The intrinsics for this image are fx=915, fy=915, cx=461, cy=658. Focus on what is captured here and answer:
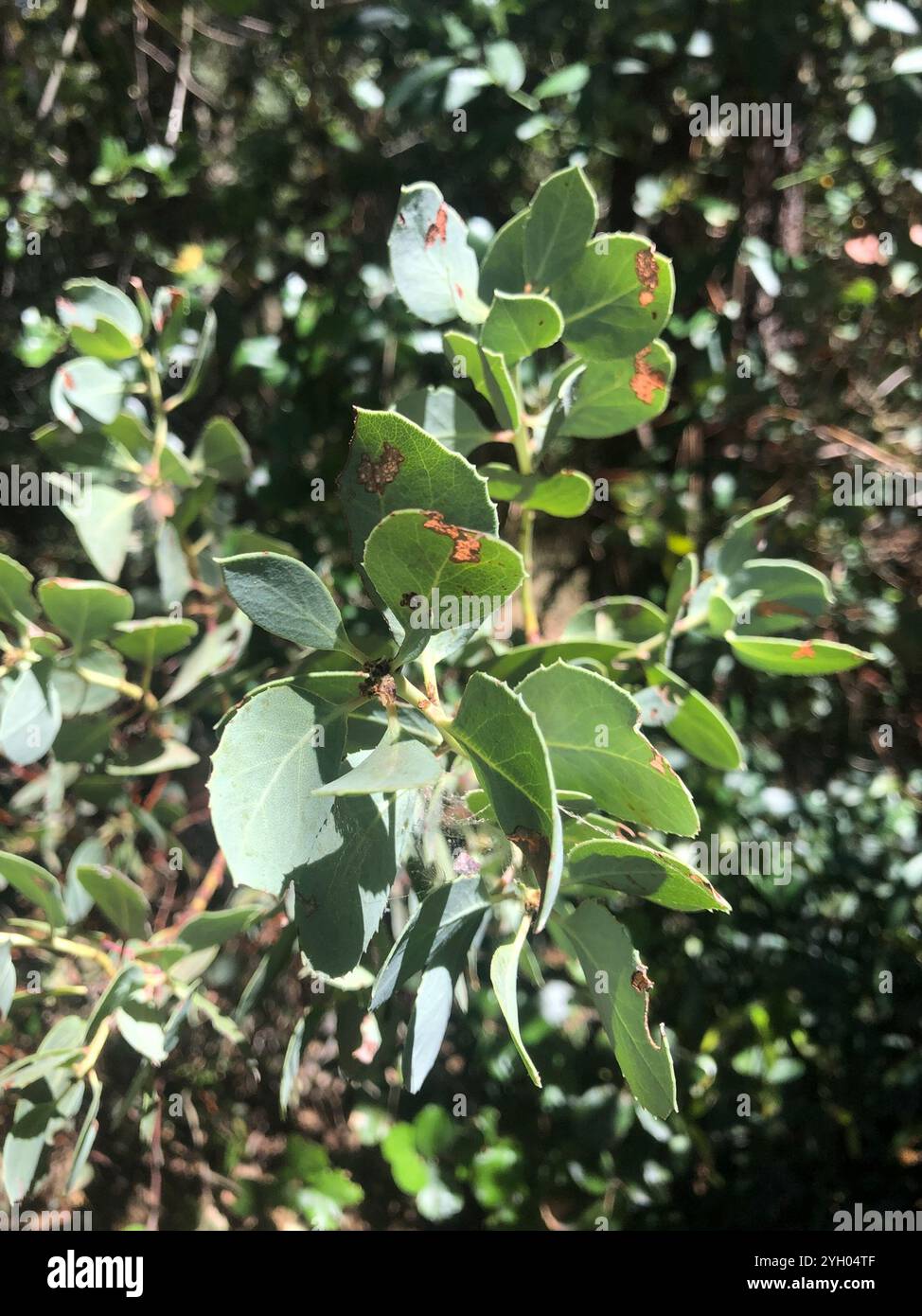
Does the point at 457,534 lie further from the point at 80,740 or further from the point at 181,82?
the point at 181,82

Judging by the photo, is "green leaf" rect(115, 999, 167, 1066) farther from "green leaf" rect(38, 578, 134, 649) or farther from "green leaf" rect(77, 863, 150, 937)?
"green leaf" rect(38, 578, 134, 649)

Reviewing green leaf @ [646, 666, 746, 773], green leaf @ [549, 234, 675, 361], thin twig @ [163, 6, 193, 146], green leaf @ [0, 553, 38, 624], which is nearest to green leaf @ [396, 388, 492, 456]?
green leaf @ [549, 234, 675, 361]

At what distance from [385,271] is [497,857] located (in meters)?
1.02

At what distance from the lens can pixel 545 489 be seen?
0.69m

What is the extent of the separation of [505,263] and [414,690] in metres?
0.35

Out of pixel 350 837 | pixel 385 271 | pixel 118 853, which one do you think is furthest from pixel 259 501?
pixel 350 837

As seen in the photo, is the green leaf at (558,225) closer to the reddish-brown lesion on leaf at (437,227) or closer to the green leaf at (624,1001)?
the reddish-brown lesion on leaf at (437,227)

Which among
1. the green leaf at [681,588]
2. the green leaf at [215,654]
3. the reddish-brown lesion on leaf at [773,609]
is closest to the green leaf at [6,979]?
the green leaf at [215,654]

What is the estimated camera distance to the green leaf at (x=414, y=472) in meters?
0.43

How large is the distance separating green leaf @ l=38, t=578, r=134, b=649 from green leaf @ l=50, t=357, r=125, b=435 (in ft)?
0.78

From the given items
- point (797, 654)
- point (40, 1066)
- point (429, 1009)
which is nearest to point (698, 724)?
point (797, 654)
